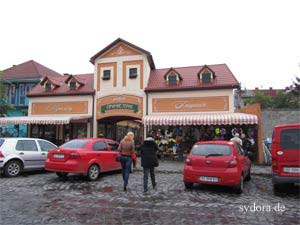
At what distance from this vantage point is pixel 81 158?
980cm

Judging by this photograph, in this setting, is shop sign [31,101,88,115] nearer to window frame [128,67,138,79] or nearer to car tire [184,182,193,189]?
window frame [128,67,138,79]

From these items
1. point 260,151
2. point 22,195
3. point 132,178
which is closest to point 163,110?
point 260,151

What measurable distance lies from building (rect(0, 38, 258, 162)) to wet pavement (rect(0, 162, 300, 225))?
8354 millimetres

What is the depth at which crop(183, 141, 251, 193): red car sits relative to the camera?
26.0 feet

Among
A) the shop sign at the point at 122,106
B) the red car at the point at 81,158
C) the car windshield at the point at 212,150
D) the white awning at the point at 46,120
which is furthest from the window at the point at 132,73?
the car windshield at the point at 212,150

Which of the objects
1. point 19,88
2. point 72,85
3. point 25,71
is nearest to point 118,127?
point 72,85

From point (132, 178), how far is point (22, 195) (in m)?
4.33

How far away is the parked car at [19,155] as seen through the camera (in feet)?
34.9

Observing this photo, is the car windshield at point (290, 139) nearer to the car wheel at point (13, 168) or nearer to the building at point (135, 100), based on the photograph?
the building at point (135, 100)

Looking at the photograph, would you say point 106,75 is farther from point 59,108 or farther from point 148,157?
point 148,157

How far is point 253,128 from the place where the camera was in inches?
682

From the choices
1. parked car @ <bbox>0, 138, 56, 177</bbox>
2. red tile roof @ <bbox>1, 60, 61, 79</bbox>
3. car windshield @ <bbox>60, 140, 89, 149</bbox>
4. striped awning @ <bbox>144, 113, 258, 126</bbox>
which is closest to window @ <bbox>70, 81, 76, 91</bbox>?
red tile roof @ <bbox>1, 60, 61, 79</bbox>

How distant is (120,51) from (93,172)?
13.0 metres

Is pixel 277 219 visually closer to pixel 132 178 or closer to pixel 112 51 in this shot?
pixel 132 178
